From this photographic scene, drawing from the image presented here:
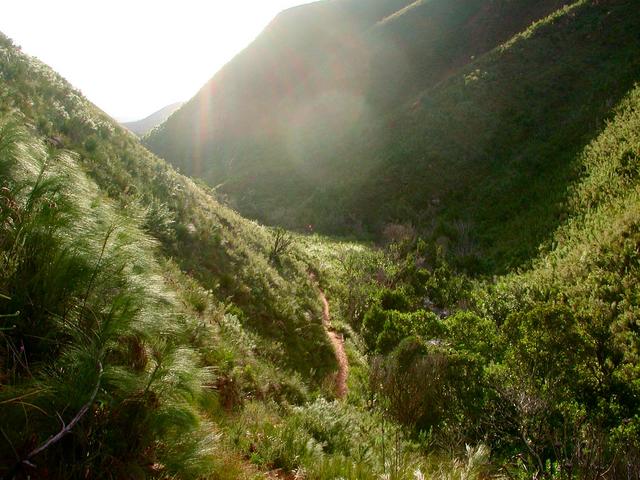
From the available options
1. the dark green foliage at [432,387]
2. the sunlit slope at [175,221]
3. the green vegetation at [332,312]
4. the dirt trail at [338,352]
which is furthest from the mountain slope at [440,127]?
the sunlit slope at [175,221]

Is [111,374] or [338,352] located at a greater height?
[111,374]

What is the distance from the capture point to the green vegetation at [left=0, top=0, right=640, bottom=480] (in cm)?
228

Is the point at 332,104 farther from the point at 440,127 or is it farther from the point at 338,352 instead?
the point at 338,352

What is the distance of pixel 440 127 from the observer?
33.5m

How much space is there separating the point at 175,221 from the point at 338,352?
16.9ft

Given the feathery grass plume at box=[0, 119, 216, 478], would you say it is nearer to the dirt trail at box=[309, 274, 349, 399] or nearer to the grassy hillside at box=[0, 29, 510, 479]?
the grassy hillside at box=[0, 29, 510, 479]

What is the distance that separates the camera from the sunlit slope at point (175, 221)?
7.87 m

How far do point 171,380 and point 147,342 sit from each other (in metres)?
0.41

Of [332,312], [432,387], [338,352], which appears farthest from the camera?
[332,312]

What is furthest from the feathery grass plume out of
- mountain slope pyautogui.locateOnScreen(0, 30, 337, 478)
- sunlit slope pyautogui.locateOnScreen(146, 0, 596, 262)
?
sunlit slope pyautogui.locateOnScreen(146, 0, 596, 262)

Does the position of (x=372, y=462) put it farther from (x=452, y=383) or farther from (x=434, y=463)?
(x=452, y=383)

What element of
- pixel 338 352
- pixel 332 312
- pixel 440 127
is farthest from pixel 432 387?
pixel 440 127

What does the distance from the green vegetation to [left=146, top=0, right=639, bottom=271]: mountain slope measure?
33cm

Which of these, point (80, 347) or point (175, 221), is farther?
point (175, 221)
